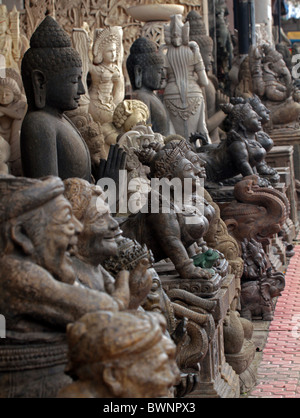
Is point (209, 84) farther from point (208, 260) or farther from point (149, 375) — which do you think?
point (149, 375)

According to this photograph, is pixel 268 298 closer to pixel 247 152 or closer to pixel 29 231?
pixel 247 152

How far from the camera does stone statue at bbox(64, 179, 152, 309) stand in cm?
310

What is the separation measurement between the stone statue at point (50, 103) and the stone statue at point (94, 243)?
1.46m

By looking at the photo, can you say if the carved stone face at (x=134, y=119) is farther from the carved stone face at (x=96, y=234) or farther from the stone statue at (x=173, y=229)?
the carved stone face at (x=96, y=234)

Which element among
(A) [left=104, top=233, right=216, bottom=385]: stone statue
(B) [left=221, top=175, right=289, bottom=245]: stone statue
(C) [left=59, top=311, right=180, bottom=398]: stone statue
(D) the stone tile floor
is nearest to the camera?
(C) [left=59, top=311, right=180, bottom=398]: stone statue

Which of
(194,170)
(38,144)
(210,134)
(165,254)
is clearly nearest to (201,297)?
(165,254)

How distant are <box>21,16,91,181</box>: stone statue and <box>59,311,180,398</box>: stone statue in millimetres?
2325

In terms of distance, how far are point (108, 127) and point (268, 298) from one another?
1918 mm

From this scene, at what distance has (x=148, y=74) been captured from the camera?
8227 mm

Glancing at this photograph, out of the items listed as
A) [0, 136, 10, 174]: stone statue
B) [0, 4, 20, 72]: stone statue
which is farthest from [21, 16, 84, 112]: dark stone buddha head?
[0, 4, 20, 72]: stone statue

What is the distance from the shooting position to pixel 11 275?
261 centimetres

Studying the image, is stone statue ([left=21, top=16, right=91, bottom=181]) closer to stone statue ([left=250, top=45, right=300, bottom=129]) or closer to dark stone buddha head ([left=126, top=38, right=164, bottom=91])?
dark stone buddha head ([left=126, top=38, right=164, bottom=91])

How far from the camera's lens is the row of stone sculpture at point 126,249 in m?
2.38

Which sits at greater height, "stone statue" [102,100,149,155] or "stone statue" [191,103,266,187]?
"stone statue" [102,100,149,155]
